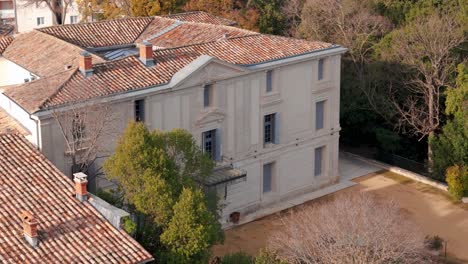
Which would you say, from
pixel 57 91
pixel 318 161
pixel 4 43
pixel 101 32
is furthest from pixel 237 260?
pixel 4 43

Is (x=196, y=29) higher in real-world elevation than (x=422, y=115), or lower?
higher

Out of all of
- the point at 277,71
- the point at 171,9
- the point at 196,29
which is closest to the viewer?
the point at 277,71

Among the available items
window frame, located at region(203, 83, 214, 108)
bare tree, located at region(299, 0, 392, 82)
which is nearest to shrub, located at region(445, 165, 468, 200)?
bare tree, located at region(299, 0, 392, 82)

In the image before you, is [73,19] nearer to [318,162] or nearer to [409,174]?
[318,162]

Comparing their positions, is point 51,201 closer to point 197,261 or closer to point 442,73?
point 197,261

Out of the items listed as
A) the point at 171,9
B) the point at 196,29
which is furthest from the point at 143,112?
the point at 171,9

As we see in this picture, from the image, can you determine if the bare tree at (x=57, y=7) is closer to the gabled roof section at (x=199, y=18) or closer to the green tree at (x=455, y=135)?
the gabled roof section at (x=199, y=18)

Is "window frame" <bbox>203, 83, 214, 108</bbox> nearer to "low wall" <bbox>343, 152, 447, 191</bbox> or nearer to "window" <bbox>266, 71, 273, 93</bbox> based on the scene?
"window" <bbox>266, 71, 273, 93</bbox>
